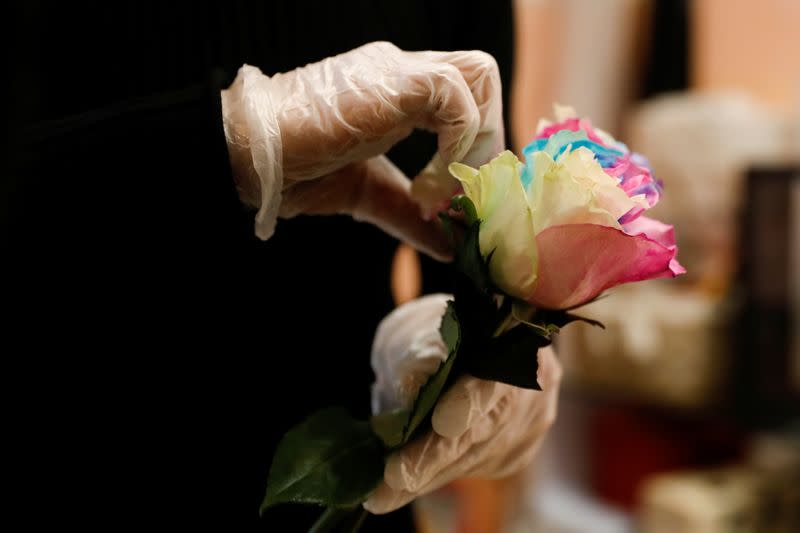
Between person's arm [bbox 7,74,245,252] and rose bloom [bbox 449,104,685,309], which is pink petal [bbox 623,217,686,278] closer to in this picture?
rose bloom [bbox 449,104,685,309]

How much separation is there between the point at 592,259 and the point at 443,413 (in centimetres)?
11

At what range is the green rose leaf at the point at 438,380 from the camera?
14.5 inches

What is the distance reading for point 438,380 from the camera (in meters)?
0.38

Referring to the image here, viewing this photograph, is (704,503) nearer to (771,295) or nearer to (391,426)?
(771,295)

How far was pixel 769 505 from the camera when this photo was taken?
1.39 metres

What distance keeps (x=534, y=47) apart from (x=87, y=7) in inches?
59.3

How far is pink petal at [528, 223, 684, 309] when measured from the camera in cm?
33

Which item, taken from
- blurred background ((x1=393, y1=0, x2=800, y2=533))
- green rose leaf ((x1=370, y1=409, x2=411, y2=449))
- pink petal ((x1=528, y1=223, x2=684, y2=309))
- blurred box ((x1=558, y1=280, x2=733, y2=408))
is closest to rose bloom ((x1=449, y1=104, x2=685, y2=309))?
pink petal ((x1=528, y1=223, x2=684, y2=309))

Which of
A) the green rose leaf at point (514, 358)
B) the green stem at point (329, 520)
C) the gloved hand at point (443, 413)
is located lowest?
the green stem at point (329, 520)

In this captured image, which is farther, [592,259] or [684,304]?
[684,304]

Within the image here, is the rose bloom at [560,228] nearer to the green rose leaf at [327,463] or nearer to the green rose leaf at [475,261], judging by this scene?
the green rose leaf at [475,261]

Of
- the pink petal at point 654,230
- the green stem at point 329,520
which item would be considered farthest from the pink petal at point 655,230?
the green stem at point 329,520

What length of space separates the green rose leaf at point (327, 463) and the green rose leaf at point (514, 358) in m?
0.08

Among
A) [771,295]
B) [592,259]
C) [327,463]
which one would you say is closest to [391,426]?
[327,463]
